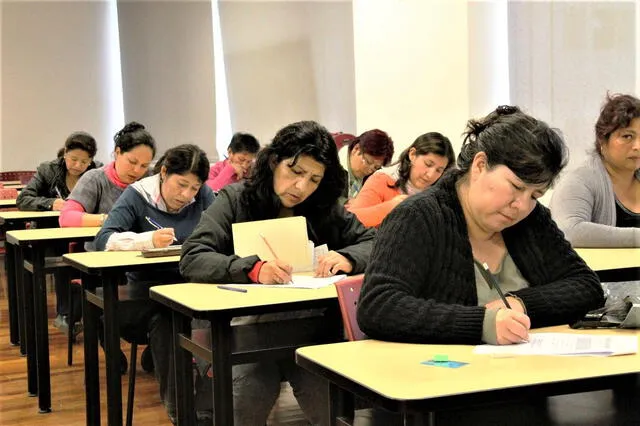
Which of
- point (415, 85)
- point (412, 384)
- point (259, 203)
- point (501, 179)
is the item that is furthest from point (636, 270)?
point (415, 85)

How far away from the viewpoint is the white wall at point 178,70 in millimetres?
A: 9109

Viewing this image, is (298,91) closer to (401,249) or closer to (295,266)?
(295,266)

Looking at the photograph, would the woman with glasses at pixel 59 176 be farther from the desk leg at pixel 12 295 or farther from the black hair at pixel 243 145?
the black hair at pixel 243 145

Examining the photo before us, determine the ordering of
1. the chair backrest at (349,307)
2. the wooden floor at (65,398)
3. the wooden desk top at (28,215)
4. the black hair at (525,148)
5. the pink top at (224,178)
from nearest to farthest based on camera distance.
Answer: the black hair at (525,148), the chair backrest at (349,307), the wooden floor at (65,398), the wooden desk top at (28,215), the pink top at (224,178)

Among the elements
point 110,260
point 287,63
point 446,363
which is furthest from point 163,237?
point 287,63

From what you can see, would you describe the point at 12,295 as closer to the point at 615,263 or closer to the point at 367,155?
the point at 367,155

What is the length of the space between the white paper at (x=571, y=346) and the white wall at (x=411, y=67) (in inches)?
136

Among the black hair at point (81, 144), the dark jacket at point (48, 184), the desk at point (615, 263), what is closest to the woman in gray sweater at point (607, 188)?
the desk at point (615, 263)

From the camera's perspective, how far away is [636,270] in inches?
109

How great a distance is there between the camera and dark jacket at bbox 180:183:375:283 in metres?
2.78

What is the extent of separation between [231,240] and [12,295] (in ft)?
9.03

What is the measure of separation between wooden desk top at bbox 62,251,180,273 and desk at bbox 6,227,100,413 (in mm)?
640

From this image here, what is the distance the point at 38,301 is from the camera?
13.4 ft

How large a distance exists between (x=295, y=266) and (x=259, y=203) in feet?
0.78
